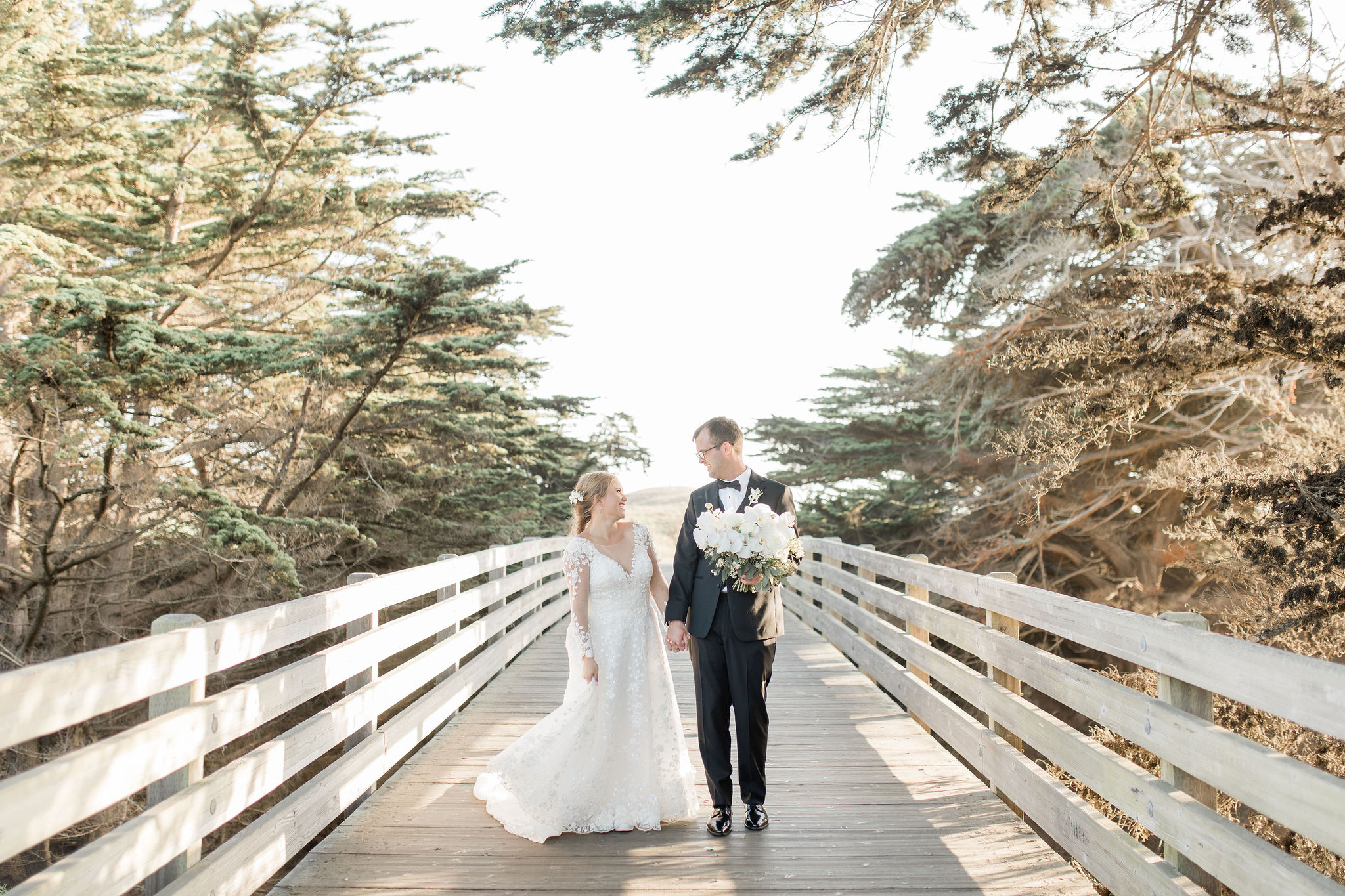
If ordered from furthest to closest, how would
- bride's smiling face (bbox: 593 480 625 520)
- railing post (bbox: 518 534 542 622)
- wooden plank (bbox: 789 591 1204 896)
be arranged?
railing post (bbox: 518 534 542 622)
bride's smiling face (bbox: 593 480 625 520)
wooden plank (bbox: 789 591 1204 896)

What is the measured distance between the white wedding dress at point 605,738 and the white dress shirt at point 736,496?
528mm

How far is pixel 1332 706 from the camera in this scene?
2211mm

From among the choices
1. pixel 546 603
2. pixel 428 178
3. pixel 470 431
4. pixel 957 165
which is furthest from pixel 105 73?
pixel 957 165

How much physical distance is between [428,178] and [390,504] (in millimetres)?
5680

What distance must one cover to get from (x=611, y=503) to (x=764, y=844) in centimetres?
175

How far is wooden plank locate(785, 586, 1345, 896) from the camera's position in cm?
241

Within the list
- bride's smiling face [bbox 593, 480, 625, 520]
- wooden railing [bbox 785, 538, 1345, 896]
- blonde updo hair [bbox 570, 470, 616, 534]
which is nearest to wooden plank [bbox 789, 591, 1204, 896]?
wooden railing [bbox 785, 538, 1345, 896]

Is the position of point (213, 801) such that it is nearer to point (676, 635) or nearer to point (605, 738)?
point (605, 738)

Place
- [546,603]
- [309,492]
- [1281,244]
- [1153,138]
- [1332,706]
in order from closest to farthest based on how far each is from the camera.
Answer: [1332,706]
[1153,138]
[1281,244]
[546,603]
[309,492]

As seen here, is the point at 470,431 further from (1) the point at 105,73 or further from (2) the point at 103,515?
(1) the point at 105,73

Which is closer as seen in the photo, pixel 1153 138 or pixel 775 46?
pixel 1153 138

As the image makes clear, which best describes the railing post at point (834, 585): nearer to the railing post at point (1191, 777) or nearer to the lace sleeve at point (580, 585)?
the lace sleeve at point (580, 585)

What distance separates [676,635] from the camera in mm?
4418

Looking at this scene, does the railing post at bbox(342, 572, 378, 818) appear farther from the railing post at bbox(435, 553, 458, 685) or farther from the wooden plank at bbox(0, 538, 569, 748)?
the railing post at bbox(435, 553, 458, 685)
